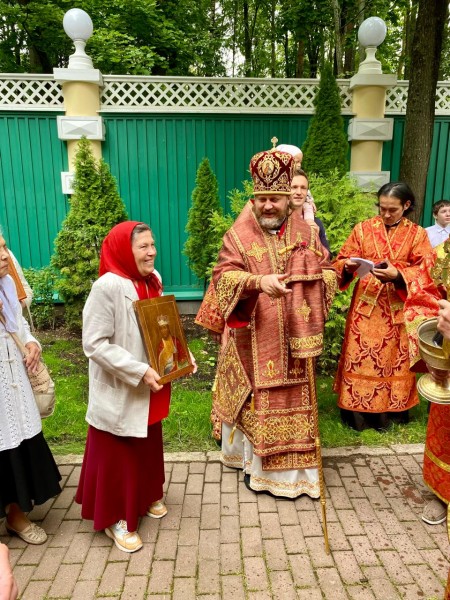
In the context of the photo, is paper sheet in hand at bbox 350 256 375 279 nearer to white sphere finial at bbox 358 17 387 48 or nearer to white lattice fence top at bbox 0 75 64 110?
white sphere finial at bbox 358 17 387 48

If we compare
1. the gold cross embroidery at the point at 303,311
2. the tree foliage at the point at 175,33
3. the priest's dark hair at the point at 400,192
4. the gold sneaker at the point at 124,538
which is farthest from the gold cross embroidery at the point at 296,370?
the tree foliage at the point at 175,33

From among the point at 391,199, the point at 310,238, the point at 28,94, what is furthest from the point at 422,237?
the point at 28,94

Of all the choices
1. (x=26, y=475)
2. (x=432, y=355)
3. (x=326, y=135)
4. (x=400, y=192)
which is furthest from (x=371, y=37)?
(x=26, y=475)

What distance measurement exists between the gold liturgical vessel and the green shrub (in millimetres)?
6500

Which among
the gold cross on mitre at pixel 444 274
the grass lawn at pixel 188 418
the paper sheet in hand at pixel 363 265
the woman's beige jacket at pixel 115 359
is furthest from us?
the grass lawn at pixel 188 418

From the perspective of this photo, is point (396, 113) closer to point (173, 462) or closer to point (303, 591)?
point (173, 462)

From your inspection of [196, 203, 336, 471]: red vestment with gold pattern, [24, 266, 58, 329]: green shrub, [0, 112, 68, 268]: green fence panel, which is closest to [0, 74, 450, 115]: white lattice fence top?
[0, 112, 68, 268]: green fence panel

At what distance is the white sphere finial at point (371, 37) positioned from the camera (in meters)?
7.14

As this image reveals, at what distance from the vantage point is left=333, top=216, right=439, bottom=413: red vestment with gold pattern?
153 inches

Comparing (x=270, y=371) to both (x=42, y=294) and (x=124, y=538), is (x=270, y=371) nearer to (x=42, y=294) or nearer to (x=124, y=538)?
(x=124, y=538)

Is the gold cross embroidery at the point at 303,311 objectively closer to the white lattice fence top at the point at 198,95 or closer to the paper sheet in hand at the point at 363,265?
the paper sheet in hand at the point at 363,265

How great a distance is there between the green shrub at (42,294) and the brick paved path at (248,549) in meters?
4.38

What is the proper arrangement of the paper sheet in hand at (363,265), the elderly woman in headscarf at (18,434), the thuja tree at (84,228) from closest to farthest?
1. the elderly woman in headscarf at (18,434)
2. the paper sheet in hand at (363,265)
3. the thuja tree at (84,228)

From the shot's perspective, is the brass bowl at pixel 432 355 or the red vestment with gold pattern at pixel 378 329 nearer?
the brass bowl at pixel 432 355
